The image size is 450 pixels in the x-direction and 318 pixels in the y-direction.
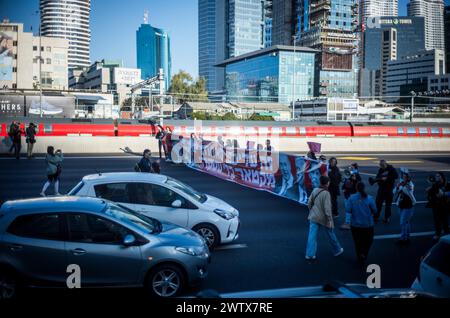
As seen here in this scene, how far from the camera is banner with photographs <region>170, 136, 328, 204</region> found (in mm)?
13672

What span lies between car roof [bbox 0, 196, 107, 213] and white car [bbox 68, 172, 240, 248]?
6.41ft

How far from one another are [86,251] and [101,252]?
201 millimetres

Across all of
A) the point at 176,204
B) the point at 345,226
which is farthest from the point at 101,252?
the point at 345,226

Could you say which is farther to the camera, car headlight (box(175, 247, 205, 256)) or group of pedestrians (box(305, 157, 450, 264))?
group of pedestrians (box(305, 157, 450, 264))

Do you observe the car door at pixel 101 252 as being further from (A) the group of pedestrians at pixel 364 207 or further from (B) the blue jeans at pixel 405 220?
(B) the blue jeans at pixel 405 220

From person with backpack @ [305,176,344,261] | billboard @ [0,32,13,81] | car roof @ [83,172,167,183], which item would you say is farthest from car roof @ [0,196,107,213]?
billboard @ [0,32,13,81]

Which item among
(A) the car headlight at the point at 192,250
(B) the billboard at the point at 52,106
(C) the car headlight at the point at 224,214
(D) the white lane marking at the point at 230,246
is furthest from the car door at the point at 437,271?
(B) the billboard at the point at 52,106

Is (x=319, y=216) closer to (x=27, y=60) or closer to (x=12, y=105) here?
(x=12, y=105)

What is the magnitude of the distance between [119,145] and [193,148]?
1011cm

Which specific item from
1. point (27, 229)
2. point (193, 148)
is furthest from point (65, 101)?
point (27, 229)

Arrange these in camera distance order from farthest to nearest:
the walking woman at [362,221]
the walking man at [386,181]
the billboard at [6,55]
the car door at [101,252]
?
the billboard at [6,55] < the walking man at [386,181] < the walking woman at [362,221] < the car door at [101,252]

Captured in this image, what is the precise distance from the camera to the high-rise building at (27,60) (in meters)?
70.9

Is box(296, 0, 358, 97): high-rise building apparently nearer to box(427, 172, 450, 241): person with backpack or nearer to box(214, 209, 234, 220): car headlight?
box(427, 172, 450, 241): person with backpack

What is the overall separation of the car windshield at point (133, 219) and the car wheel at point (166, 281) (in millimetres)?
623
